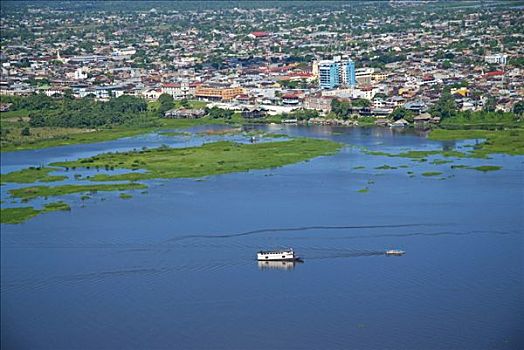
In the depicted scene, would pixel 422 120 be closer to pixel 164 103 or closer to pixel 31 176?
pixel 164 103

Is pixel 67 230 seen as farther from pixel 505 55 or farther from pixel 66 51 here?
pixel 66 51

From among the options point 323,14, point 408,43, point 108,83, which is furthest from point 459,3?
point 108,83

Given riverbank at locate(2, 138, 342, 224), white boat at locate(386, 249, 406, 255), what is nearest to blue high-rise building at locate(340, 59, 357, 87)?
riverbank at locate(2, 138, 342, 224)

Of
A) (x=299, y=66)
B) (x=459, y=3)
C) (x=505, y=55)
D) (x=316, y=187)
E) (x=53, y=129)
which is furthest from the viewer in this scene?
(x=459, y=3)

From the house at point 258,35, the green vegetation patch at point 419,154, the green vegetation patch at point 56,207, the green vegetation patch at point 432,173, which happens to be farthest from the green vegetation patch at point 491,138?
the house at point 258,35

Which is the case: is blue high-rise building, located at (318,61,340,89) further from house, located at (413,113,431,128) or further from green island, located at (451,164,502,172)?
green island, located at (451,164,502,172)

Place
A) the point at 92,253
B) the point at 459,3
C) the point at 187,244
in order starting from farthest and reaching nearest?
the point at 459,3, the point at 187,244, the point at 92,253
